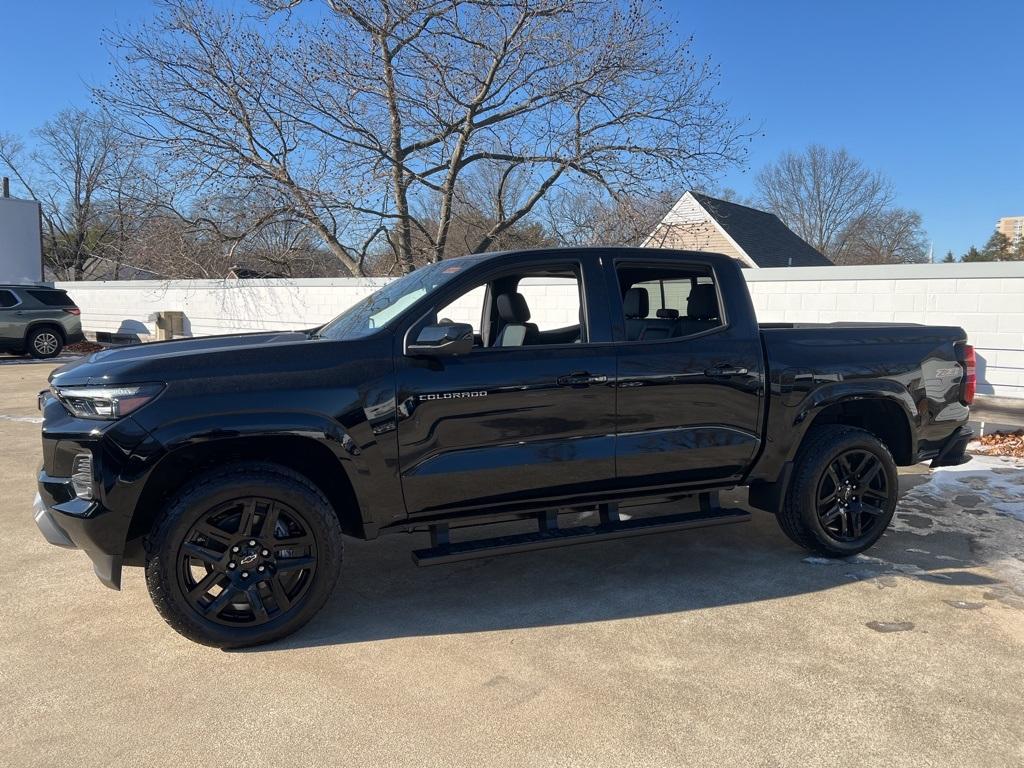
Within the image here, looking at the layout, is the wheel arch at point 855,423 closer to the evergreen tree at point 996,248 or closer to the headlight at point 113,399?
the headlight at point 113,399

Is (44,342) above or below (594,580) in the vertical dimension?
above

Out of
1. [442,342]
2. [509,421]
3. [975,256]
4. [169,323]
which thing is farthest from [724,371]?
[975,256]

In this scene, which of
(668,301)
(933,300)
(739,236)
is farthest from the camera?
(739,236)

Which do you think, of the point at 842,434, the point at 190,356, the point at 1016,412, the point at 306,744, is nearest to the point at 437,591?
the point at 306,744

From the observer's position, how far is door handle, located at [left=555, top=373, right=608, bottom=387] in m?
4.09

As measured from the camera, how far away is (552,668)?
3465 millimetres

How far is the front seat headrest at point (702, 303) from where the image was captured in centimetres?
477

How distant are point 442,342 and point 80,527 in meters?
1.82

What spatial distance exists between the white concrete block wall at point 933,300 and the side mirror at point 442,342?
8.12 metres

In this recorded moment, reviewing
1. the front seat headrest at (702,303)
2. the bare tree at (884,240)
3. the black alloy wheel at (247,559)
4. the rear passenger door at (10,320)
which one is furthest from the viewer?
the bare tree at (884,240)

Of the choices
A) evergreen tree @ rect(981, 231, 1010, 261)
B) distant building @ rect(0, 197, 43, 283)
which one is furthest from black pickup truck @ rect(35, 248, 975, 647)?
evergreen tree @ rect(981, 231, 1010, 261)

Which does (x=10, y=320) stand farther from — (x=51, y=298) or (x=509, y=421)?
(x=509, y=421)

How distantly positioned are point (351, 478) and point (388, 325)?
2.62ft

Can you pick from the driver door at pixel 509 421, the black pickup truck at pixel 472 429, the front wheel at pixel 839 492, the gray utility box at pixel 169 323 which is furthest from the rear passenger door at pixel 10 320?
the front wheel at pixel 839 492
